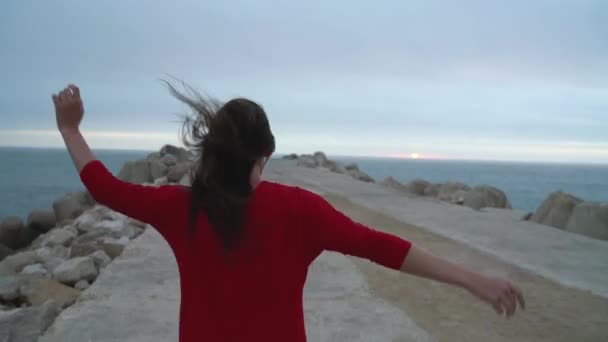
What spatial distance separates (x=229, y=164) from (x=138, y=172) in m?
15.7

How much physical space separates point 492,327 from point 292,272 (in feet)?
9.88

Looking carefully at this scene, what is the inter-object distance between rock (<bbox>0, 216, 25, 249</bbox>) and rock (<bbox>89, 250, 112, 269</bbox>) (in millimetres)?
6731

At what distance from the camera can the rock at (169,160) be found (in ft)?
58.5

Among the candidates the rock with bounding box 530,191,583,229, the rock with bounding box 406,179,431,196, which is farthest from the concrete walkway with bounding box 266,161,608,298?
the rock with bounding box 406,179,431,196

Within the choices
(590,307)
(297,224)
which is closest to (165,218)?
(297,224)

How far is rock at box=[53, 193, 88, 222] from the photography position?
12.8 meters

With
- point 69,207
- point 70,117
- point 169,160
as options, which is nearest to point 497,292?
point 70,117

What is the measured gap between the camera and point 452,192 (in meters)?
16.3

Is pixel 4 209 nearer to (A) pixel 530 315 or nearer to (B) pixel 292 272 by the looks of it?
(A) pixel 530 315

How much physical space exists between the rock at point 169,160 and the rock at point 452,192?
768cm

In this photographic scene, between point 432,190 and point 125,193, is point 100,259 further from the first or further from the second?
point 432,190

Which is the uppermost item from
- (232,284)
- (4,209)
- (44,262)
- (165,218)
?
(165,218)

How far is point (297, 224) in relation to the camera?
4.84 feet

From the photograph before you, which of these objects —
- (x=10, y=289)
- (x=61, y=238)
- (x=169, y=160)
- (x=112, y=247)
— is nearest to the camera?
(x=10, y=289)
